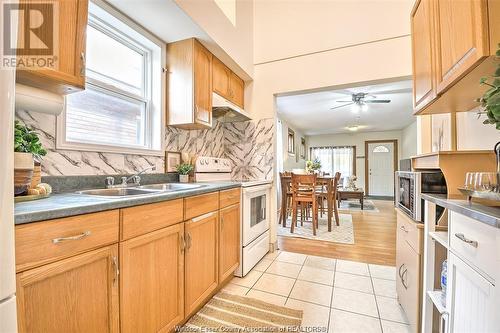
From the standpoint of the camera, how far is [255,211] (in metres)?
2.42

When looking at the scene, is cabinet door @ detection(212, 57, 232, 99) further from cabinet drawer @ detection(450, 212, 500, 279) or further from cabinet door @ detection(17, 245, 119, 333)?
cabinet drawer @ detection(450, 212, 500, 279)

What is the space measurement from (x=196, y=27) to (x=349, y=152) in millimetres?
7757

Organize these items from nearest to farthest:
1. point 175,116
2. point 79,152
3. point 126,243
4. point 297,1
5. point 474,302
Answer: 1. point 474,302
2. point 126,243
3. point 79,152
4. point 175,116
5. point 297,1

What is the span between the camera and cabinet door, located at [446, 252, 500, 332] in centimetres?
66

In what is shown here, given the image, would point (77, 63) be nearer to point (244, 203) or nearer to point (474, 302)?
point (244, 203)

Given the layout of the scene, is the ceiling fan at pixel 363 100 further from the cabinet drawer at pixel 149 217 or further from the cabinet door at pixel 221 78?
the cabinet drawer at pixel 149 217

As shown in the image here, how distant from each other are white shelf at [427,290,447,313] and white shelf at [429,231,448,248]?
282mm

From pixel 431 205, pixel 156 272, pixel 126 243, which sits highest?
pixel 431 205

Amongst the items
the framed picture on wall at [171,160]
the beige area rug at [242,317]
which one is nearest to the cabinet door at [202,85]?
the framed picture on wall at [171,160]

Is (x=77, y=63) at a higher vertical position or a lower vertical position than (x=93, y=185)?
higher

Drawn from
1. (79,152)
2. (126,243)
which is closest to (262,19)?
(79,152)

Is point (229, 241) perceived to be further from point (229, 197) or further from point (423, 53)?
point (423, 53)

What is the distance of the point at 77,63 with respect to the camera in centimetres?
111

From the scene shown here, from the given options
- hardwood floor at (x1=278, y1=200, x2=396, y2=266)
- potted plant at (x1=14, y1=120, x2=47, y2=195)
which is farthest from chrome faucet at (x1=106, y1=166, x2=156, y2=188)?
hardwood floor at (x1=278, y1=200, x2=396, y2=266)
